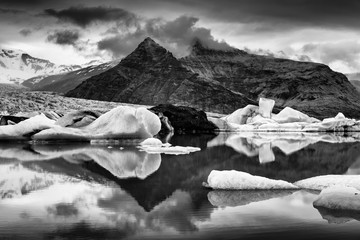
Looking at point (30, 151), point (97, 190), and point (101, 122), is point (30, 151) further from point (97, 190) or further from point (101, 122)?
point (97, 190)

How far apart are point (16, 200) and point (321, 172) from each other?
334 inches

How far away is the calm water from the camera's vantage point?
6.41 metres

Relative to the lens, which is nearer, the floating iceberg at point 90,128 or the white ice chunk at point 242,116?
the floating iceberg at point 90,128

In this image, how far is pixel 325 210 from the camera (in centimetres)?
759

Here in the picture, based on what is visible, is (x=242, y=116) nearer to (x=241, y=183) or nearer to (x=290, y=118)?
(x=290, y=118)

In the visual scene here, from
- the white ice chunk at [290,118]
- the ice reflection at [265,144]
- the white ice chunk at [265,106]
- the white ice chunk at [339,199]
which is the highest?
the white ice chunk at [265,106]

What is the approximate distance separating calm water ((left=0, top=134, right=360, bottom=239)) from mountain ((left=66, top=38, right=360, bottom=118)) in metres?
144

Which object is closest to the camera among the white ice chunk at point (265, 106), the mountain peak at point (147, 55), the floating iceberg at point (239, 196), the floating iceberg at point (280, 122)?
the floating iceberg at point (239, 196)

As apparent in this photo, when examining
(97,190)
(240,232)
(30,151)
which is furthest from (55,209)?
(30,151)

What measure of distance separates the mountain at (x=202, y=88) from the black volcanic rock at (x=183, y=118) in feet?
367

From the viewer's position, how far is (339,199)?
25.0 feet

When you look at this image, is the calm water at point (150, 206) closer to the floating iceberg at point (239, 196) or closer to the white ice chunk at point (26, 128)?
the floating iceberg at point (239, 196)

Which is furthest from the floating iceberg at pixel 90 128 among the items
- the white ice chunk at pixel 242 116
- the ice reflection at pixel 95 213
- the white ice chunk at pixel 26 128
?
the white ice chunk at pixel 242 116

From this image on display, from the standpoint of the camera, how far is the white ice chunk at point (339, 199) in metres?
7.50
